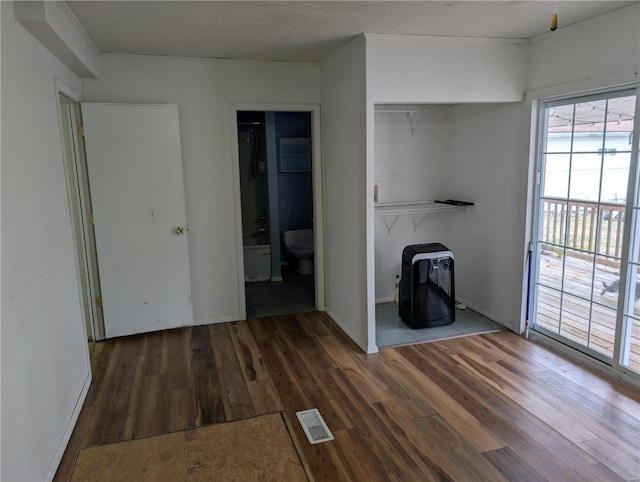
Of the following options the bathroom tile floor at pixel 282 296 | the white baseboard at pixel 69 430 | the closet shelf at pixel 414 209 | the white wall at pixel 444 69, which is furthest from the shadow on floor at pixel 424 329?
the white baseboard at pixel 69 430

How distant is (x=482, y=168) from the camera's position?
13.8 ft

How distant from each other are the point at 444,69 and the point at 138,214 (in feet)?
9.03

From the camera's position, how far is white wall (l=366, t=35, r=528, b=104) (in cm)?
334

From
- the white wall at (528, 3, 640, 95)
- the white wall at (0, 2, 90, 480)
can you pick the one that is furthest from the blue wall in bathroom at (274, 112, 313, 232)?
the white wall at (0, 2, 90, 480)

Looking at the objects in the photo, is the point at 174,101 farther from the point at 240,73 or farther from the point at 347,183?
the point at 347,183

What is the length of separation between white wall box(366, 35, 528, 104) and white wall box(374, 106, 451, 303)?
39.7 inches

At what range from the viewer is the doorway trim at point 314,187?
4.21 m

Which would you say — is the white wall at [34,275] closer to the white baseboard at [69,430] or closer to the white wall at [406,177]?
the white baseboard at [69,430]

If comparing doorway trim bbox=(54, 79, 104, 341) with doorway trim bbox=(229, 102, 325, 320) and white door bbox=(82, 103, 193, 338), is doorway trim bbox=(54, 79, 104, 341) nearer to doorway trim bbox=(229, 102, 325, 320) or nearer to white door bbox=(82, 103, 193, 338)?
white door bbox=(82, 103, 193, 338)

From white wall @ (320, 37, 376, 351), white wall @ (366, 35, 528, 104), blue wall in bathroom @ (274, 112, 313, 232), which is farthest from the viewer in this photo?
blue wall in bathroom @ (274, 112, 313, 232)

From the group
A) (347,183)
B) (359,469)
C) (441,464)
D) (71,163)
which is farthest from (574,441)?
(71,163)

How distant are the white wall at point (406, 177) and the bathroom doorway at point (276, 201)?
108 centimetres

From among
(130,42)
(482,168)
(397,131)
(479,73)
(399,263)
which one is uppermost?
(130,42)

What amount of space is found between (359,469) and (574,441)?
1.18 m
